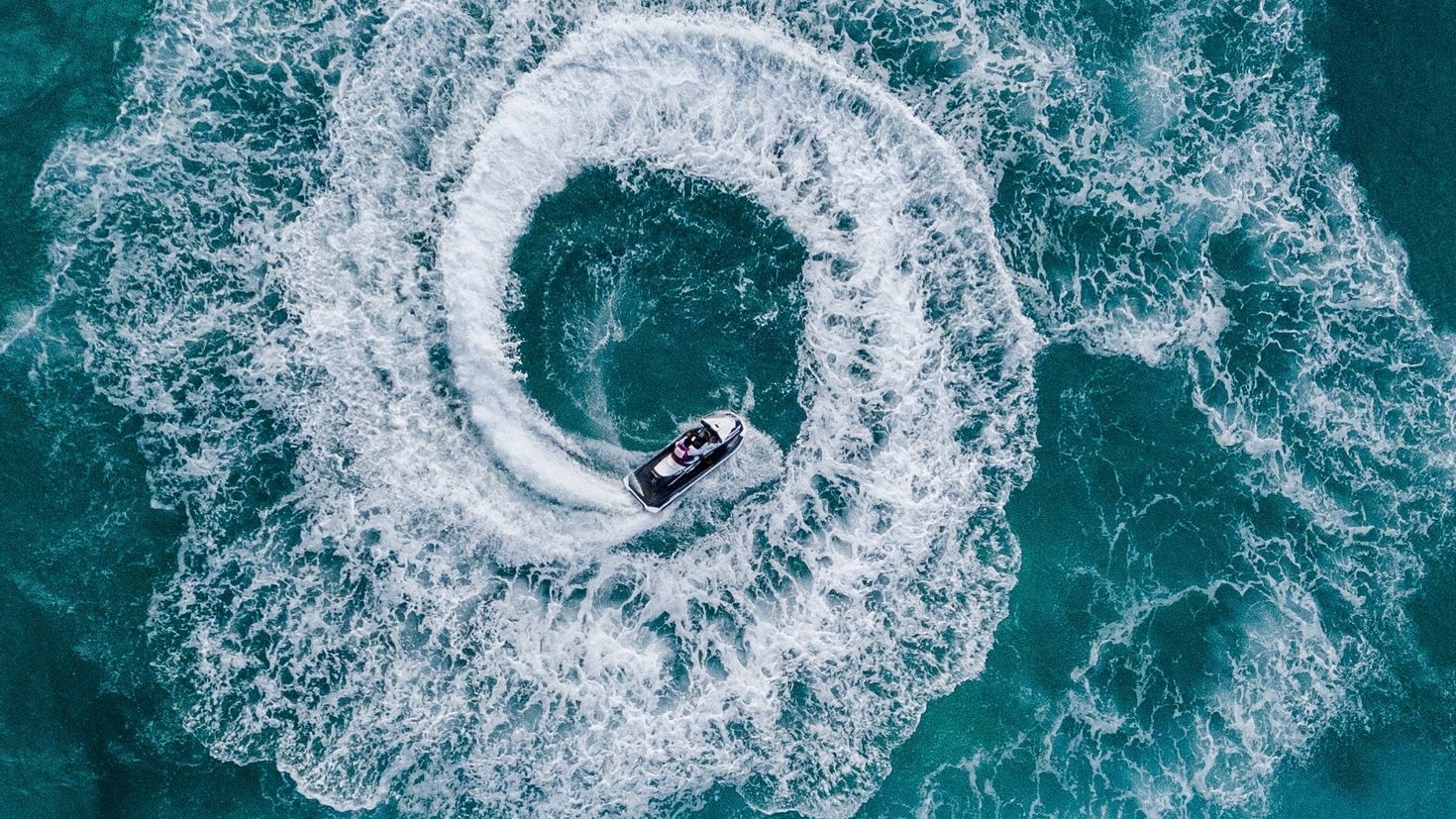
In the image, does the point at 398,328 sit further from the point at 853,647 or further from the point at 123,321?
the point at 853,647

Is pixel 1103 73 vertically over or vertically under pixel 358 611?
over

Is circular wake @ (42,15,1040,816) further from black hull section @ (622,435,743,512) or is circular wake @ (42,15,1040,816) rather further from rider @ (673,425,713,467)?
rider @ (673,425,713,467)

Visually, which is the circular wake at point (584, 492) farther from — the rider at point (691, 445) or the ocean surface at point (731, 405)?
the rider at point (691, 445)

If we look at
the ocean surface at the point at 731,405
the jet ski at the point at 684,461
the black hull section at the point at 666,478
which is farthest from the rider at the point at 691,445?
the ocean surface at the point at 731,405

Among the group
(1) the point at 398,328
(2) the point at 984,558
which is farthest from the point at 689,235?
(2) the point at 984,558

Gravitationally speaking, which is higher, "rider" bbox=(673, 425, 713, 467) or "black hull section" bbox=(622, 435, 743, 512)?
"rider" bbox=(673, 425, 713, 467)

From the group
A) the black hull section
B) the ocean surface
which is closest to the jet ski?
the black hull section
